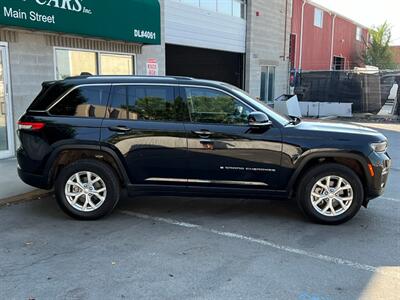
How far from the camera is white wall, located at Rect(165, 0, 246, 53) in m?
13.6

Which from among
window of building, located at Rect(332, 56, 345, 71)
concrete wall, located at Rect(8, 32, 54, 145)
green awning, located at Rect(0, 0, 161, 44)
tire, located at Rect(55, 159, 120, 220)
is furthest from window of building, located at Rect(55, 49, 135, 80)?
window of building, located at Rect(332, 56, 345, 71)

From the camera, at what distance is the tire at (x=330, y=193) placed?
16.8 ft

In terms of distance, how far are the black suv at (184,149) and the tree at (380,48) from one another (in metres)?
40.0

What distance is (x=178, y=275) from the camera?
384cm

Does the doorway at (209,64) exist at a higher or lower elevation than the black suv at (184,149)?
higher

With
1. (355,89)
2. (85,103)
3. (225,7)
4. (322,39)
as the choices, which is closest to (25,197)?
(85,103)

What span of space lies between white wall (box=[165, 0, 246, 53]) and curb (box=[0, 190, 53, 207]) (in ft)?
27.4

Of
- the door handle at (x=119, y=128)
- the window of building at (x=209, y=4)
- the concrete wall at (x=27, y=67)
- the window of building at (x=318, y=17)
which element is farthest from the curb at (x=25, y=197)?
the window of building at (x=318, y=17)

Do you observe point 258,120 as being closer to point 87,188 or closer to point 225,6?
point 87,188

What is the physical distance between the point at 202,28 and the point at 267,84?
604cm

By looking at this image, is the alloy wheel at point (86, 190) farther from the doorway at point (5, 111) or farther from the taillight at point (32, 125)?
the doorway at point (5, 111)

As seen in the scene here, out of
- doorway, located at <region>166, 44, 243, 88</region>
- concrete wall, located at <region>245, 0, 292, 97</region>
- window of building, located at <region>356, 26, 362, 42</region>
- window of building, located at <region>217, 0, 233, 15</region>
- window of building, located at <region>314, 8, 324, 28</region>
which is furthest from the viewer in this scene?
window of building, located at <region>356, 26, 362, 42</region>

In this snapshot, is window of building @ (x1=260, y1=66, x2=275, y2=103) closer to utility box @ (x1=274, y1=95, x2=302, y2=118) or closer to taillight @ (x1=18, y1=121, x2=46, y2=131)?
utility box @ (x1=274, y1=95, x2=302, y2=118)

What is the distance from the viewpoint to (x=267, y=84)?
20156mm
